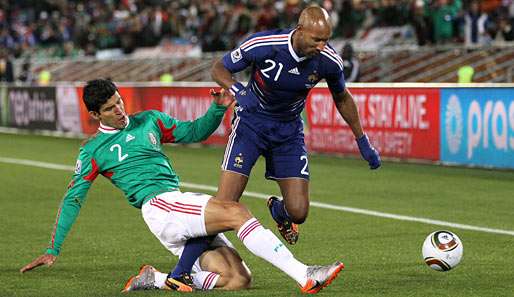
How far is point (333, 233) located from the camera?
11.6 m

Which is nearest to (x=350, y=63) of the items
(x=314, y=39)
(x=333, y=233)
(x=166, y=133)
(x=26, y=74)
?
(x=333, y=233)

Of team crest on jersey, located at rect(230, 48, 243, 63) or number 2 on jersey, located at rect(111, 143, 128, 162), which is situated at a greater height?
team crest on jersey, located at rect(230, 48, 243, 63)

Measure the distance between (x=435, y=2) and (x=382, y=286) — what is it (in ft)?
55.6

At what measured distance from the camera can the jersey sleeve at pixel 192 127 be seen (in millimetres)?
8438

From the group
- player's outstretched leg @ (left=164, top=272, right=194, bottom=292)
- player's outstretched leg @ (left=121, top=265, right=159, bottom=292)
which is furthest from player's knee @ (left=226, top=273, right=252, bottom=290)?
player's outstretched leg @ (left=121, top=265, right=159, bottom=292)

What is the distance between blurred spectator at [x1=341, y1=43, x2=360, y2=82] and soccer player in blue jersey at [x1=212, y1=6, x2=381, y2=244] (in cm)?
1402

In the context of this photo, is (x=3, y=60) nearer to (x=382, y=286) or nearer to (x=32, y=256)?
(x=32, y=256)

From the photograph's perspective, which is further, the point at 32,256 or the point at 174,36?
the point at 174,36

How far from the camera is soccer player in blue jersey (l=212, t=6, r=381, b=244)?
28.3ft

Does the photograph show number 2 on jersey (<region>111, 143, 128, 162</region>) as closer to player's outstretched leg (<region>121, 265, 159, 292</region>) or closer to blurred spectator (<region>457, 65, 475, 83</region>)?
player's outstretched leg (<region>121, 265, 159, 292</region>)

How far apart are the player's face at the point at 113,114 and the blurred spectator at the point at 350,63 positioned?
15281 millimetres

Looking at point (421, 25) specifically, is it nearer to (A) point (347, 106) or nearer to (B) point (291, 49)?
Answer: (A) point (347, 106)

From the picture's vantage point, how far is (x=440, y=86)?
1866 cm

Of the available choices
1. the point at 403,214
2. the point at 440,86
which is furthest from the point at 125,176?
the point at 440,86
